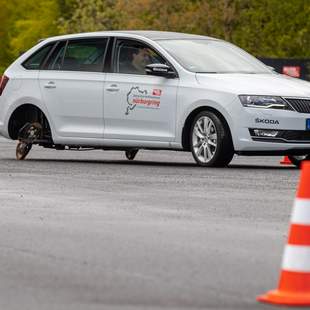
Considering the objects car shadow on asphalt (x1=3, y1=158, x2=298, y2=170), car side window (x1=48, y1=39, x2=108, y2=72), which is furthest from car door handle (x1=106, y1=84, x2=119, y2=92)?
car shadow on asphalt (x1=3, y1=158, x2=298, y2=170)

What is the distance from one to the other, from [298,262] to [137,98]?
11855mm

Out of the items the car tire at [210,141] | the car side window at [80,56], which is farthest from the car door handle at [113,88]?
the car tire at [210,141]

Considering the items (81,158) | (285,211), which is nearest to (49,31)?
(81,158)

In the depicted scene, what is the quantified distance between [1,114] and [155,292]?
43.5 feet

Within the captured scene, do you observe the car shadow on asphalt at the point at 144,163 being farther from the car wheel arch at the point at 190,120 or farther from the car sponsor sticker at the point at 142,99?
the car sponsor sticker at the point at 142,99

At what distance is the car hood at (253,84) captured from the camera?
1897cm

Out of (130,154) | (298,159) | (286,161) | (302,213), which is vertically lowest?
(130,154)

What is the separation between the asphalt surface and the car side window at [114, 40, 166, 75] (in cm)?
158

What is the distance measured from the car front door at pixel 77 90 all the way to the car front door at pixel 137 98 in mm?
176

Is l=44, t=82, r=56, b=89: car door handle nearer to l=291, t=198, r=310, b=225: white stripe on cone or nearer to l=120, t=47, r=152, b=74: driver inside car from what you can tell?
l=120, t=47, r=152, b=74: driver inside car

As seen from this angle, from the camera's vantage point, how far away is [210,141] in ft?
63.3

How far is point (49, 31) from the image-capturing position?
134500mm

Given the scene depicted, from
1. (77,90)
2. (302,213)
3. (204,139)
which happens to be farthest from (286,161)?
(302,213)

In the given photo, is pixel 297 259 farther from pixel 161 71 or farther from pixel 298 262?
pixel 161 71
